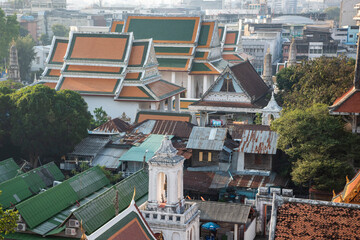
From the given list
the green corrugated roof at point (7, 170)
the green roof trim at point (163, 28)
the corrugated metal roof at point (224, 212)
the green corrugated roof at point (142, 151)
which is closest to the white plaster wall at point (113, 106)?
the green corrugated roof at point (142, 151)

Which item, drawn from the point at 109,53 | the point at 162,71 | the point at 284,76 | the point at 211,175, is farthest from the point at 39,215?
the point at 162,71

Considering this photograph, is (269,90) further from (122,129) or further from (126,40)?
(122,129)

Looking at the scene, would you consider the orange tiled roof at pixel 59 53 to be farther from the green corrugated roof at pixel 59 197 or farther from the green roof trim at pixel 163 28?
the green corrugated roof at pixel 59 197

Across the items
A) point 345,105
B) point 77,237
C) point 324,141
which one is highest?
point 345,105

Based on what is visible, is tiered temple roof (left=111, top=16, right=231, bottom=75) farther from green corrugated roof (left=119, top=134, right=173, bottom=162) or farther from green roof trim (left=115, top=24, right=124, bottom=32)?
green corrugated roof (left=119, top=134, right=173, bottom=162)

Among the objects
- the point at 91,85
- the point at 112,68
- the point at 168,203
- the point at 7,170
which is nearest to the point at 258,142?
the point at 168,203

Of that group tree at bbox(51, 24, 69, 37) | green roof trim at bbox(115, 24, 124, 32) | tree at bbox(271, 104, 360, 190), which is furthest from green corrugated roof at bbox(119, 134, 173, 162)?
tree at bbox(51, 24, 69, 37)
